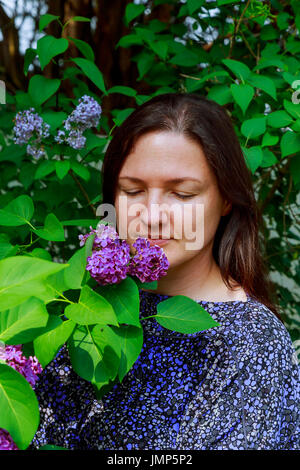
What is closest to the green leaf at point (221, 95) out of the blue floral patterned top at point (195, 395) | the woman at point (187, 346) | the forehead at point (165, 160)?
the woman at point (187, 346)

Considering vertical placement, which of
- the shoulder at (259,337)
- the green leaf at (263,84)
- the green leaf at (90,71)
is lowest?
the shoulder at (259,337)

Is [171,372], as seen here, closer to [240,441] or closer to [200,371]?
[200,371]

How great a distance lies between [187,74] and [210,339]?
111 cm

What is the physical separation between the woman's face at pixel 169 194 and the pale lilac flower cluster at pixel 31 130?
1.51 ft

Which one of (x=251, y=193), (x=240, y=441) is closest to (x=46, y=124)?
(x=251, y=193)

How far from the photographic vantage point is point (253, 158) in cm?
141

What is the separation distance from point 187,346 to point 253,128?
2.08 feet

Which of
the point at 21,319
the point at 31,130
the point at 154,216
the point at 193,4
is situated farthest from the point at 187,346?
the point at 193,4

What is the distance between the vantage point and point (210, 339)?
1.08 m

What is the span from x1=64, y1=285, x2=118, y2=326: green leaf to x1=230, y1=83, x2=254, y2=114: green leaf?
84cm

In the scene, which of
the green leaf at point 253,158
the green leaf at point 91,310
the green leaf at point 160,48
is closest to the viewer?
the green leaf at point 91,310

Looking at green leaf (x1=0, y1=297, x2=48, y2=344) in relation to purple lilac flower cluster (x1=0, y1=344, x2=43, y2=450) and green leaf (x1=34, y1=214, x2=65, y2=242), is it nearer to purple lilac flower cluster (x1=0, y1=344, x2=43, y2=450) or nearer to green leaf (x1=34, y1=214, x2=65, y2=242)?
purple lilac flower cluster (x1=0, y1=344, x2=43, y2=450)

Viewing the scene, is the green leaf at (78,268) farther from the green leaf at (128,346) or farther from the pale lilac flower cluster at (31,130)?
the pale lilac flower cluster at (31,130)

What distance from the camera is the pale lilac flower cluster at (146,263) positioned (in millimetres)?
842
